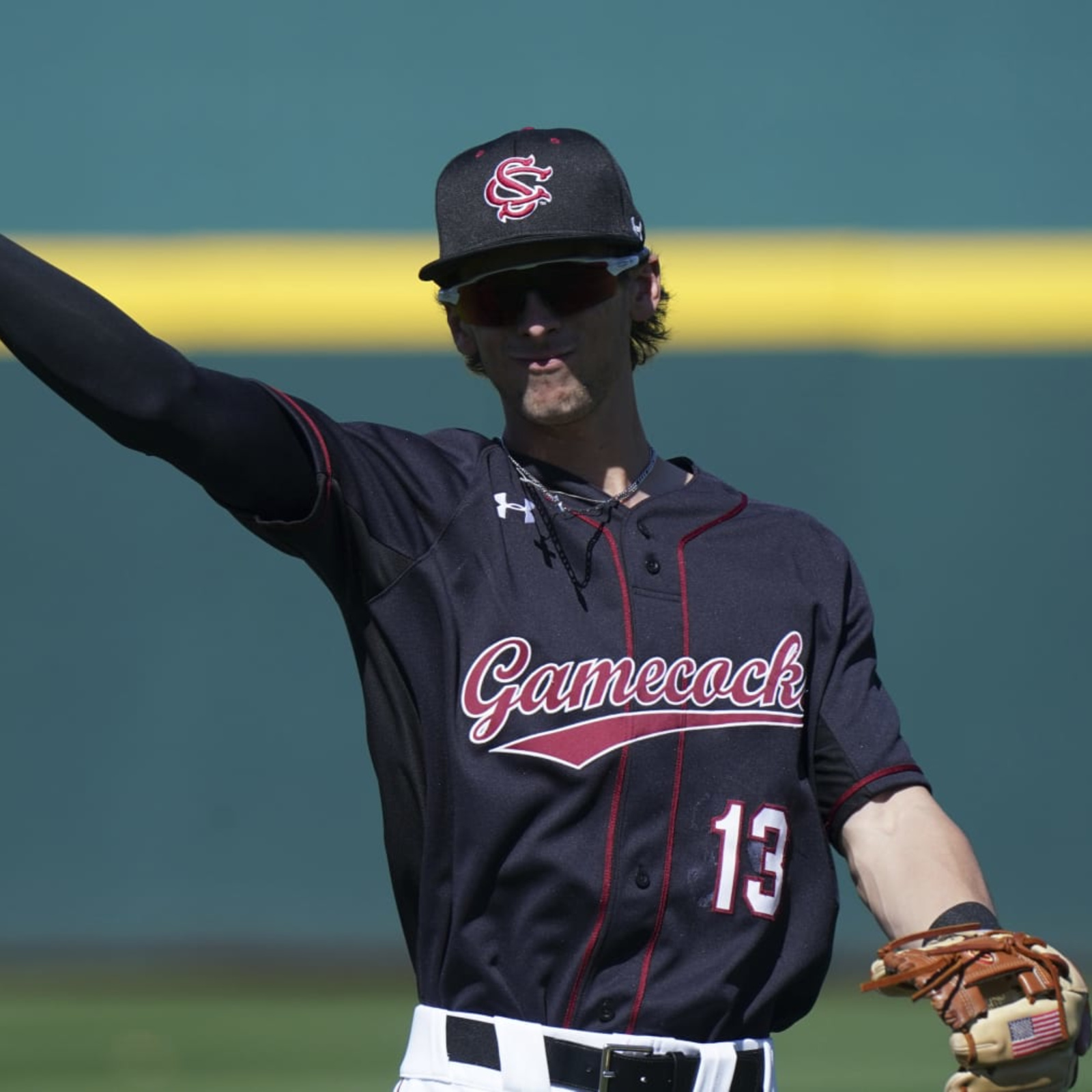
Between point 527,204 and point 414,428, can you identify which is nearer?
point 527,204

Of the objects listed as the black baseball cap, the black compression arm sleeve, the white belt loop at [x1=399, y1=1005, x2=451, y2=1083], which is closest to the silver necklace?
the black baseball cap

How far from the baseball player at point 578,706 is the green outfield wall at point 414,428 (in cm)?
480

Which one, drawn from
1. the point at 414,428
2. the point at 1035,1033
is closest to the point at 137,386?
the point at 1035,1033

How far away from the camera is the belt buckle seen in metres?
2.06

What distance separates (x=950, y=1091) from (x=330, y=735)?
17.4 ft

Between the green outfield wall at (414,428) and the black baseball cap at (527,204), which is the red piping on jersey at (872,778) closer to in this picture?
the black baseball cap at (527,204)

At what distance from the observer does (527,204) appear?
2.23m

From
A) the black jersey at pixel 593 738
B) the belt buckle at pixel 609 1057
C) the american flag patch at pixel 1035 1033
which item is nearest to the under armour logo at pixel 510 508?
the black jersey at pixel 593 738

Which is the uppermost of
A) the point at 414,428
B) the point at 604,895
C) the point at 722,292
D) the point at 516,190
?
the point at 722,292

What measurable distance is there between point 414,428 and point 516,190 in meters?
4.92

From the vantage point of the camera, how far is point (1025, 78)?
7.55m

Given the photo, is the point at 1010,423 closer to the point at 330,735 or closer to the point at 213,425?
the point at 330,735

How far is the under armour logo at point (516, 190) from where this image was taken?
7.31 feet

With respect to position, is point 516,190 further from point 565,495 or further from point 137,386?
point 137,386
